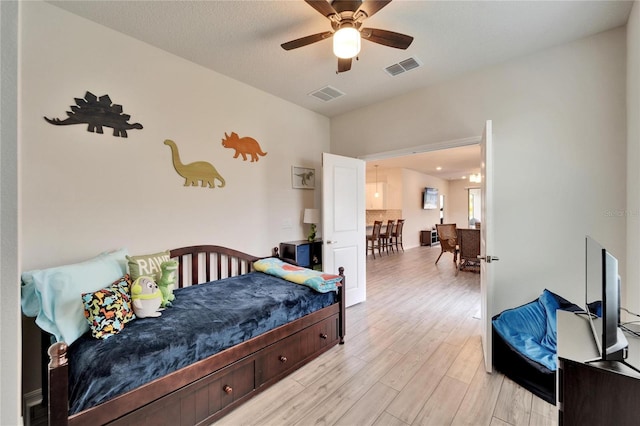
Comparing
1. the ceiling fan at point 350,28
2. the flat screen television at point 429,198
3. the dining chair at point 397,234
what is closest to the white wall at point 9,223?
the ceiling fan at point 350,28

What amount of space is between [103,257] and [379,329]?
267 cm

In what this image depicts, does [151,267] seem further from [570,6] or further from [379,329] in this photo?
[570,6]

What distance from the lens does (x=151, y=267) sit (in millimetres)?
2062

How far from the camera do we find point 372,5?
5.34 feet

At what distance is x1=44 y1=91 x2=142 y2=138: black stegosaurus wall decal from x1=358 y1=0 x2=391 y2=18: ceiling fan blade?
2113 mm

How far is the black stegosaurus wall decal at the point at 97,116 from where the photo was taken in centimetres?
201

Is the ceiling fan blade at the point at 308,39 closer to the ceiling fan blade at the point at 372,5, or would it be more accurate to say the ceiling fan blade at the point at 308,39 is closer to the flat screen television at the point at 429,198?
the ceiling fan blade at the point at 372,5

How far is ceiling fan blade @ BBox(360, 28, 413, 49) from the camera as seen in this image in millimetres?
1799

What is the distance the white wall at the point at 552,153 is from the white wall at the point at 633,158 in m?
0.13

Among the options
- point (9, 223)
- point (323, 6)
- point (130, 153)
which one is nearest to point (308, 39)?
point (323, 6)

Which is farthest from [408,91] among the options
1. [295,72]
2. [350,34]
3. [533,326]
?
[533,326]

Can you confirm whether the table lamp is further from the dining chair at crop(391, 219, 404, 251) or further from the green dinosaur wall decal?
the dining chair at crop(391, 219, 404, 251)

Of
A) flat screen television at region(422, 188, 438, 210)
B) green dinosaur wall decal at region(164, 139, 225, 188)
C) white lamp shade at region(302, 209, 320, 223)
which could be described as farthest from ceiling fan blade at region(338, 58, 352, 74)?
flat screen television at region(422, 188, 438, 210)

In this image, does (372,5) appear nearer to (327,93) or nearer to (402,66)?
(402,66)
